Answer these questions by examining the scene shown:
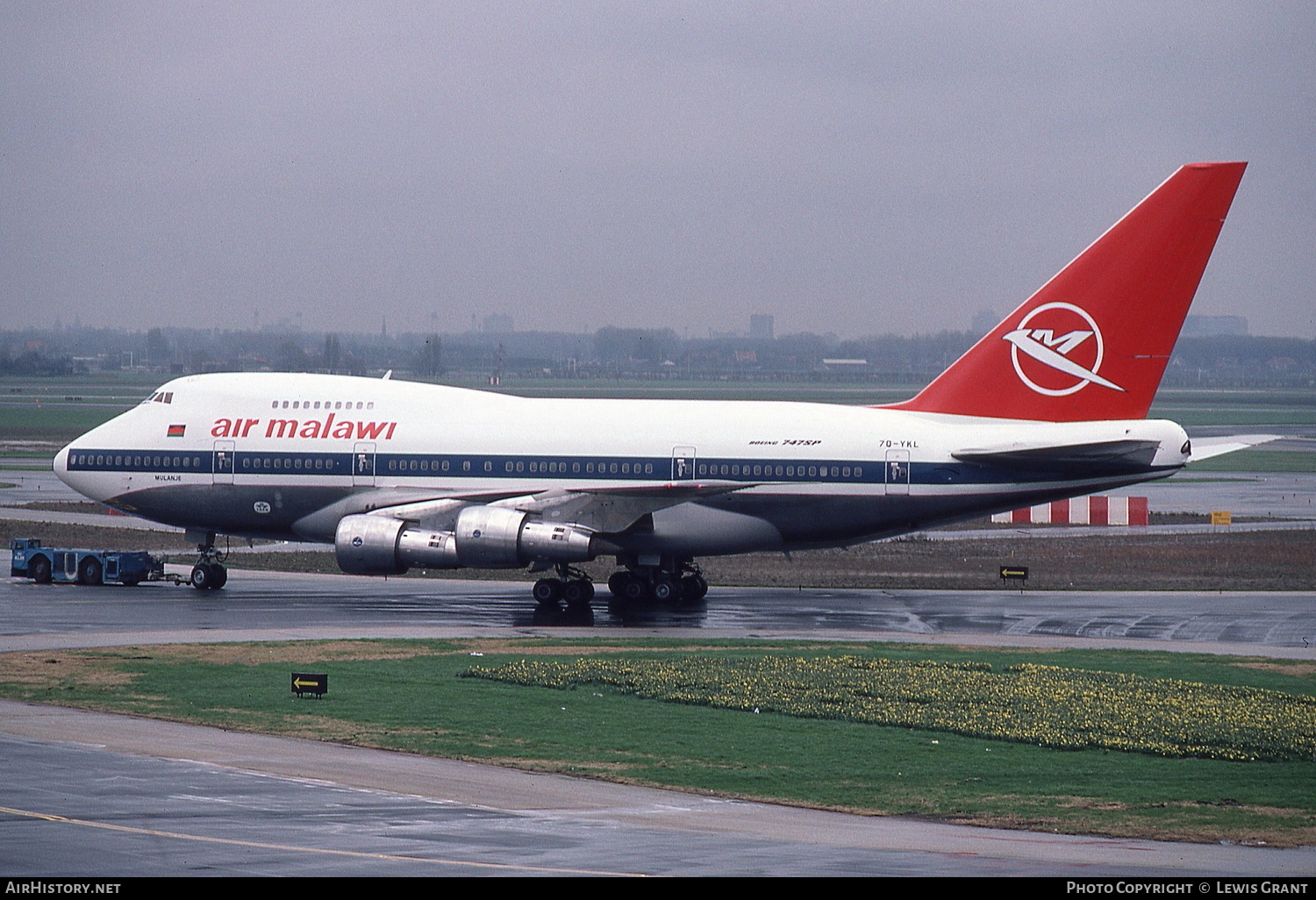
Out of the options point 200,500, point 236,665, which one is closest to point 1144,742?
point 236,665

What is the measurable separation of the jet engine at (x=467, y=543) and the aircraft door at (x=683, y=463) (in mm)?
3191

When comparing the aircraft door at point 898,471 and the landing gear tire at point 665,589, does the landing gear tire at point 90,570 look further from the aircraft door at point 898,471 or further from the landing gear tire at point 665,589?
the aircraft door at point 898,471

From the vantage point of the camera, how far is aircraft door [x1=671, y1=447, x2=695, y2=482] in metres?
45.0

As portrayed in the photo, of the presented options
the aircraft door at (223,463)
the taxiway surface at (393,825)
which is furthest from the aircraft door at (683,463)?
the taxiway surface at (393,825)

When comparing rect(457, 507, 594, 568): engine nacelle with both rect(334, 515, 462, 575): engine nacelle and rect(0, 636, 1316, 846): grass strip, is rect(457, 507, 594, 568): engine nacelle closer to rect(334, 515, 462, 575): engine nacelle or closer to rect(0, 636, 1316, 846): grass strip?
rect(334, 515, 462, 575): engine nacelle

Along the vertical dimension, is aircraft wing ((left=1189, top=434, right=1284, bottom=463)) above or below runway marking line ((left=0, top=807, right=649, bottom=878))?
above

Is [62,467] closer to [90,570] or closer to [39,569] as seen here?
[39,569]

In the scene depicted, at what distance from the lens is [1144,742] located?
26.1 meters

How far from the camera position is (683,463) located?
148 ft

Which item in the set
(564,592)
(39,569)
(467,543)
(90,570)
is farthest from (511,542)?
(39,569)

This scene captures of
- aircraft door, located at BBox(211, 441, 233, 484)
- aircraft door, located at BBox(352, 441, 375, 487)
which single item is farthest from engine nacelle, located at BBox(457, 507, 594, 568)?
aircraft door, located at BBox(211, 441, 233, 484)

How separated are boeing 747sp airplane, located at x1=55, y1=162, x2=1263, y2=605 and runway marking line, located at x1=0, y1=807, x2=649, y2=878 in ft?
80.3

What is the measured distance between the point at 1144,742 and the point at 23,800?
17.2 meters
